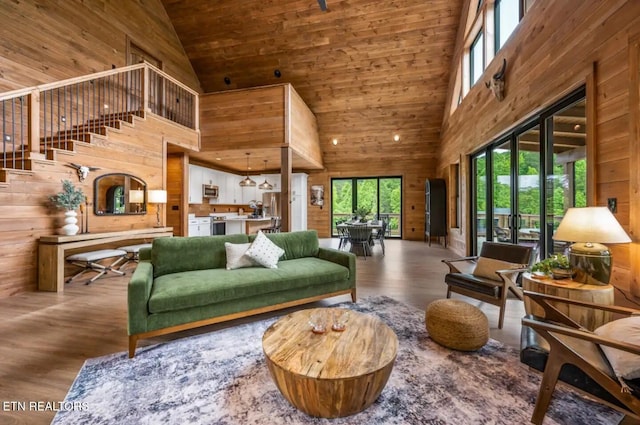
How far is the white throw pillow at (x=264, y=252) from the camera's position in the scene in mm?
3098

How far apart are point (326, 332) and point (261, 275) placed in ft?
3.90

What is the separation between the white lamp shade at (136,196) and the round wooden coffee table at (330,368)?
5072mm

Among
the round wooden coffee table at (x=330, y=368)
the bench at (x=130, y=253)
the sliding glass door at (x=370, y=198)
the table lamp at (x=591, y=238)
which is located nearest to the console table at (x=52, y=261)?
the bench at (x=130, y=253)

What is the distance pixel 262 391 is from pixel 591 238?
2.49 metres

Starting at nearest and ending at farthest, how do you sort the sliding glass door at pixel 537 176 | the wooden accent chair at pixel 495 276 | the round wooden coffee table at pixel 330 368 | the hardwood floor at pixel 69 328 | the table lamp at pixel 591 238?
the round wooden coffee table at pixel 330 368
the hardwood floor at pixel 69 328
the table lamp at pixel 591 238
the wooden accent chair at pixel 495 276
the sliding glass door at pixel 537 176

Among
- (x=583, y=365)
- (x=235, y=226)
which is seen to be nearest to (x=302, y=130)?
(x=235, y=226)

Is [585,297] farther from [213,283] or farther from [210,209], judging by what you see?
[210,209]

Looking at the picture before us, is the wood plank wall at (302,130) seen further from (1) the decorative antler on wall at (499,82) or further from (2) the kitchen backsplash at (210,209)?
(1) the decorative antler on wall at (499,82)

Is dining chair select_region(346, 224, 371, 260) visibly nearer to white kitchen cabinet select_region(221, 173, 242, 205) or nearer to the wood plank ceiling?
the wood plank ceiling

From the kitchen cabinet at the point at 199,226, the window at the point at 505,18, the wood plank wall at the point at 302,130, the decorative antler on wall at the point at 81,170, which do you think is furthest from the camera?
the kitchen cabinet at the point at 199,226

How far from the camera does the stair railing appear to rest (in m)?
3.83

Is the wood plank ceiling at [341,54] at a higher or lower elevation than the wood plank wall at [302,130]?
higher

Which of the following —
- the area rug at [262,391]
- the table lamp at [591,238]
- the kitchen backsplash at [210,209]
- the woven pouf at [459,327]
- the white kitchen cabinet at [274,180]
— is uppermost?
the white kitchen cabinet at [274,180]

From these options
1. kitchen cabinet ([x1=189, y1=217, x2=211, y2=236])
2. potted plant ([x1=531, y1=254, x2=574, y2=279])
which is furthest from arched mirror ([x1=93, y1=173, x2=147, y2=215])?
potted plant ([x1=531, y1=254, x2=574, y2=279])
